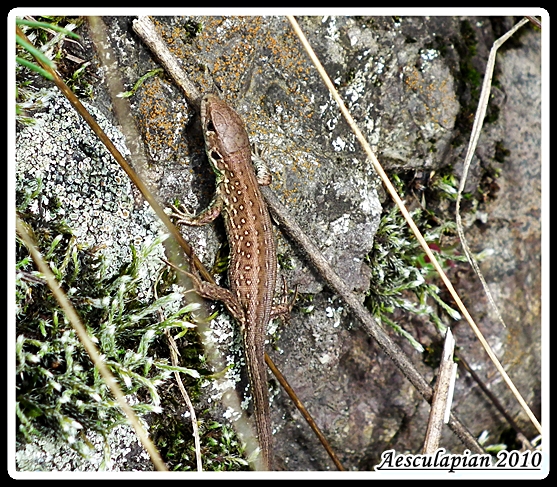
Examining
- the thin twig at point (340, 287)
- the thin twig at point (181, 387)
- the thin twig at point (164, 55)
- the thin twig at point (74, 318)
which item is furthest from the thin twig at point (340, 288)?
the thin twig at point (74, 318)

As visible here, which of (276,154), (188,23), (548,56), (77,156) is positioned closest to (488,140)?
(548,56)

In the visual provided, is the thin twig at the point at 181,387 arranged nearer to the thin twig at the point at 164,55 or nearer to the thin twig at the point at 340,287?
the thin twig at the point at 340,287

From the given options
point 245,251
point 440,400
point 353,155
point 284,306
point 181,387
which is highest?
point 353,155

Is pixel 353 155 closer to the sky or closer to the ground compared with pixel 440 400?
closer to the sky

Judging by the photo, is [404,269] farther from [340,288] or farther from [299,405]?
[299,405]

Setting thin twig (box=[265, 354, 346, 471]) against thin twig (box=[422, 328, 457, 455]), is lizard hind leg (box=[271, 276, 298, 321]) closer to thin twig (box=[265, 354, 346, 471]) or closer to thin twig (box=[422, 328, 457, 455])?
thin twig (box=[265, 354, 346, 471])

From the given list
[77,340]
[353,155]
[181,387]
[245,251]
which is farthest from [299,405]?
[353,155]

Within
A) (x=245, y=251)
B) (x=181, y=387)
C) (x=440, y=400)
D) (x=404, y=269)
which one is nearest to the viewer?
(x=181, y=387)

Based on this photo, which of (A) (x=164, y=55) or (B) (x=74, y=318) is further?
(A) (x=164, y=55)

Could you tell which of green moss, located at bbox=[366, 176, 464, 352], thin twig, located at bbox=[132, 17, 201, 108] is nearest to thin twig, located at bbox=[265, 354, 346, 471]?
green moss, located at bbox=[366, 176, 464, 352]
